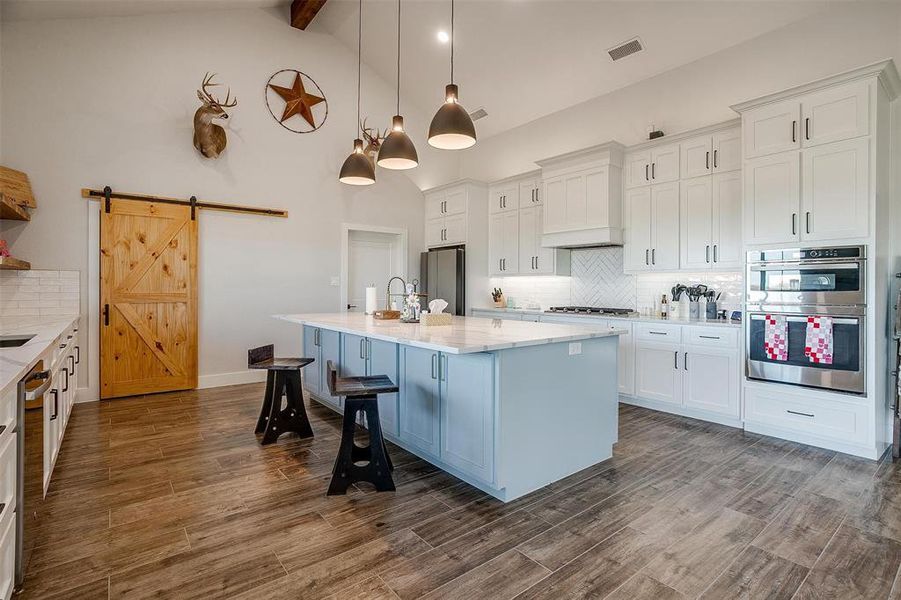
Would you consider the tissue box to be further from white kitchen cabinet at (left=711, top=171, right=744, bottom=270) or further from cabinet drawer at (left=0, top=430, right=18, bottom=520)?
white kitchen cabinet at (left=711, top=171, right=744, bottom=270)

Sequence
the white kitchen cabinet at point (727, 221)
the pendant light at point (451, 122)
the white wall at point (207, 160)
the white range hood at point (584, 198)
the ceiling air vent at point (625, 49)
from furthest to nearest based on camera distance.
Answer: the white range hood at point (584, 198)
the ceiling air vent at point (625, 49)
the white wall at point (207, 160)
the white kitchen cabinet at point (727, 221)
the pendant light at point (451, 122)

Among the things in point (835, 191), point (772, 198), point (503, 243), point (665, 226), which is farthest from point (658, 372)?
point (503, 243)

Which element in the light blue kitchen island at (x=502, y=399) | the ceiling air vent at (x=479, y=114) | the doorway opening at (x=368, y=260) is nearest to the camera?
the light blue kitchen island at (x=502, y=399)

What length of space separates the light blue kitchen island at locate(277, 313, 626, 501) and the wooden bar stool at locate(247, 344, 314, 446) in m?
0.67

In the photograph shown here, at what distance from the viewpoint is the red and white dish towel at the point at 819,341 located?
3.30m

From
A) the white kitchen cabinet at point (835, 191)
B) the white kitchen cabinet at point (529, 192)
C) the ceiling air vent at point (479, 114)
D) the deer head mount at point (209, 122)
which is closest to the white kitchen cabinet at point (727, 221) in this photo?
the white kitchen cabinet at point (835, 191)

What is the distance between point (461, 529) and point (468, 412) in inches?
23.9

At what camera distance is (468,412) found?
2582mm

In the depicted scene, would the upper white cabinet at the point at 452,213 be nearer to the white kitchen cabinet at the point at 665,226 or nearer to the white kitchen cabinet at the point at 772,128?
the white kitchen cabinet at the point at 665,226

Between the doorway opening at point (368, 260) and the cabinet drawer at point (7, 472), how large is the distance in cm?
474

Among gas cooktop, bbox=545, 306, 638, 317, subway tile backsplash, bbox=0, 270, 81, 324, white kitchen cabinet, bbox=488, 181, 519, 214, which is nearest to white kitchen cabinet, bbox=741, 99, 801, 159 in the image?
gas cooktop, bbox=545, 306, 638, 317

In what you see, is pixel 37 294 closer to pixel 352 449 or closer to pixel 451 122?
pixel 352 449

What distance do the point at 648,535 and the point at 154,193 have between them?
5673 mm

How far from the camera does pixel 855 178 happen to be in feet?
10.5
